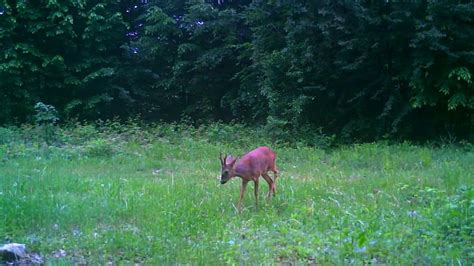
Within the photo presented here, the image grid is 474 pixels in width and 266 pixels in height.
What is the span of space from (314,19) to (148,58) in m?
9.03

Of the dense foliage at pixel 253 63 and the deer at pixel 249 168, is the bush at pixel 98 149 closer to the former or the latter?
the dense foliage at pixel 253 63

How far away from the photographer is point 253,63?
67.5ft

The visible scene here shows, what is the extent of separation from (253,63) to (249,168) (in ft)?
39.9

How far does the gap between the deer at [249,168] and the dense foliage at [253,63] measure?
7.70 m

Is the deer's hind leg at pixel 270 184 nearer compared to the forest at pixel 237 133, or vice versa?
the forest at pixel 237 133

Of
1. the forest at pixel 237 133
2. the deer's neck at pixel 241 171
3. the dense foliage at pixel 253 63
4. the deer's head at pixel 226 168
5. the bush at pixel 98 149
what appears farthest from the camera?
the dense foliage at pixel 253 63

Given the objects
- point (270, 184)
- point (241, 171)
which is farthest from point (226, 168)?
point (270, 184)

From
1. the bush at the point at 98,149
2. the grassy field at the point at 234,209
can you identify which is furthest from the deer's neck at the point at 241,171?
the bush at the point at 98,149

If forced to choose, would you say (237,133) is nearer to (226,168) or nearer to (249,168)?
(249,168)

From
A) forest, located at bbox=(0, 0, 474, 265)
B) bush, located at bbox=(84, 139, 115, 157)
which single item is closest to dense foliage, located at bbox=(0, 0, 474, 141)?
forest, located at bbox=(0, 0, 474, 265)

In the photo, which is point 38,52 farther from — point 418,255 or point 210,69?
point 418,255

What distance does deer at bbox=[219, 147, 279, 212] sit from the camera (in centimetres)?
842

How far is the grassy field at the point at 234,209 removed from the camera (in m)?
6.16

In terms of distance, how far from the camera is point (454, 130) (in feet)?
54.9
